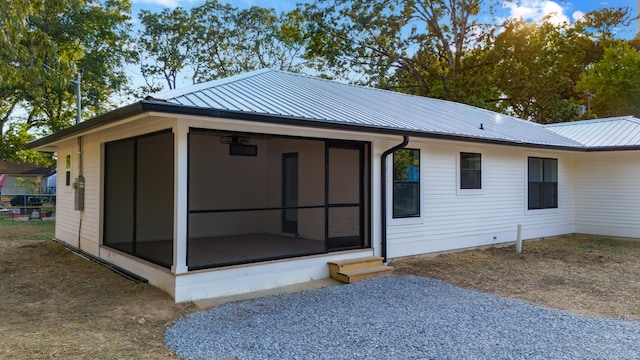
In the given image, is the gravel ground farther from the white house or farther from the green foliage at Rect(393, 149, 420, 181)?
the green foliage at Rect(393, 149, 420, 181)

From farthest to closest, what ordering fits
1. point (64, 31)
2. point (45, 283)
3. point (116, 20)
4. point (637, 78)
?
point (637, 78) → point (116, 20) → point (64, 31) → point (45, 283)

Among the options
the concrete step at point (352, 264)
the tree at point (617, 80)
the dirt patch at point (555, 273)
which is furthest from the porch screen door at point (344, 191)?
the tree at point (617, 80)

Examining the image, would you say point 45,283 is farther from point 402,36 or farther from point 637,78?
point 637,78

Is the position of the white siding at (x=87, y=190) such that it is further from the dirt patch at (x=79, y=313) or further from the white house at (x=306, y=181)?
the dirt patch at (x=79, y=313)

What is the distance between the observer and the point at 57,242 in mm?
9812

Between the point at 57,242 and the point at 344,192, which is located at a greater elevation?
the point at 344,192

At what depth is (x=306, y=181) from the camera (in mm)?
9602

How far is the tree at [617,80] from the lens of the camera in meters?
24.0

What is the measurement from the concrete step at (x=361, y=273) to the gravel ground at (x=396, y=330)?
26.8 inches

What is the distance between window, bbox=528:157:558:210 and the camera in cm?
1041

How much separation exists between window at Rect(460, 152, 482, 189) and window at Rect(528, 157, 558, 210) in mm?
2150

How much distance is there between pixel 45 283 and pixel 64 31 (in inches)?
604

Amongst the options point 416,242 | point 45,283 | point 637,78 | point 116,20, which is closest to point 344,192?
point 416,242

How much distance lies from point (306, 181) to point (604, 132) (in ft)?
28.9
